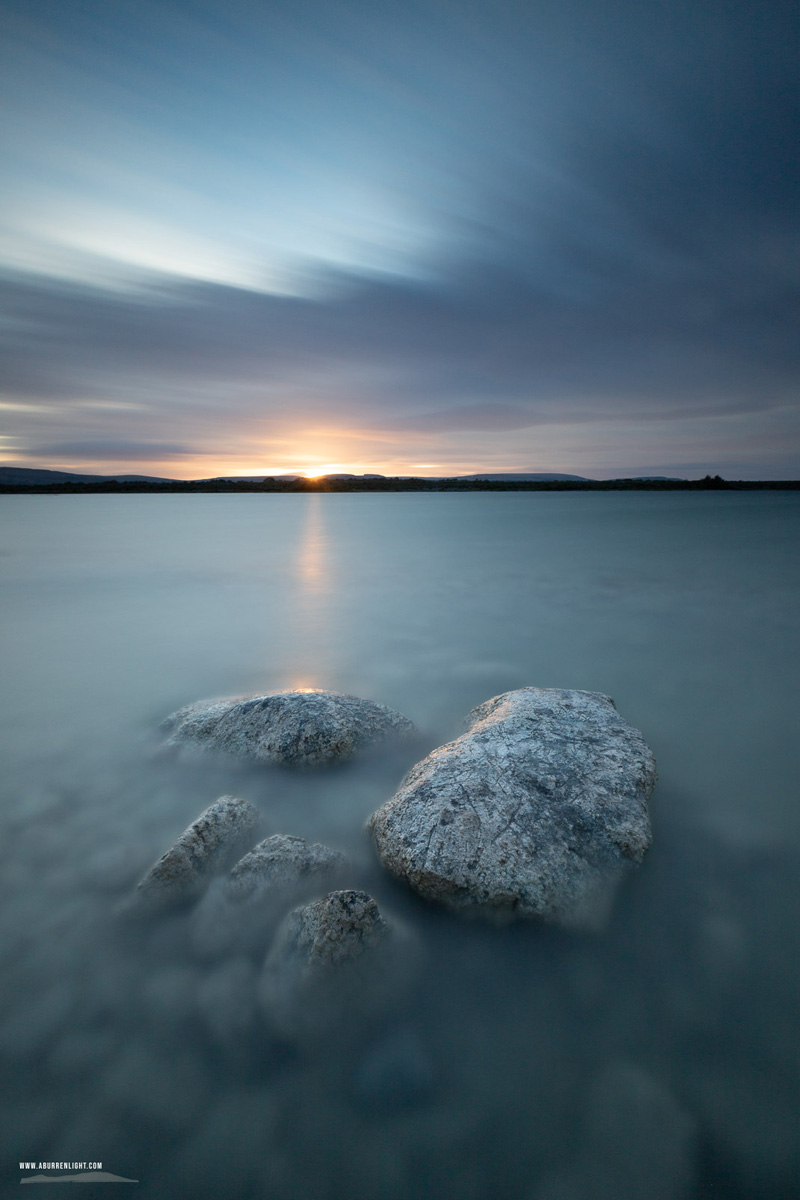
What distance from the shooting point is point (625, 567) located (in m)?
16.4

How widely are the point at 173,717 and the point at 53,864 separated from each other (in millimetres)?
2107

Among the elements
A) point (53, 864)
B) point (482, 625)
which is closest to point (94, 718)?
point (53, 864)

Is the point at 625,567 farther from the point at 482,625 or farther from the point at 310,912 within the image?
the point at 310,912

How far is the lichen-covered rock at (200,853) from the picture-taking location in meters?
3.27

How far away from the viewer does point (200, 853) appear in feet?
11.2

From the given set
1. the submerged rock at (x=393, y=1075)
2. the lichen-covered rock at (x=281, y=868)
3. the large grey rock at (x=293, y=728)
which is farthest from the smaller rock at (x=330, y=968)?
the large grey rock at (x=293, y=728)

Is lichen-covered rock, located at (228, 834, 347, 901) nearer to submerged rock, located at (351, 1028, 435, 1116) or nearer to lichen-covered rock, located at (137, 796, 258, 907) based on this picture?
lichen-covered rock, located at (137, 796, 258, 907)

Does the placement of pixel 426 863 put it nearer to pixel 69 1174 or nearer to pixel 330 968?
pixel 330 968

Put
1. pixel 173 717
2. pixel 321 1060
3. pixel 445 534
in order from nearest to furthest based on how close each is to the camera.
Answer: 1. pixel 321 1060
2. pixel 173 717
3. pixel 445 534

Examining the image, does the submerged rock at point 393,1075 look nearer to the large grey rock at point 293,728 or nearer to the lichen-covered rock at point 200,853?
the lichen-covered rock at point 200,853

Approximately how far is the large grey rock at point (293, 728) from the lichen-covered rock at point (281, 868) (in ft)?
4.08

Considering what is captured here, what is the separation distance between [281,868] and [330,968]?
706 millimetres

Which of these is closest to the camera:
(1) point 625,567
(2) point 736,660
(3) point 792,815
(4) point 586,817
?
(4) point 586,817

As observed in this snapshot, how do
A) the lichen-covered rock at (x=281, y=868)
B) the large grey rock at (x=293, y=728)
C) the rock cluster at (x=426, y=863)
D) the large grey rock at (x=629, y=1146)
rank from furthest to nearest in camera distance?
the large grey rock at (x=293, y=728) < the lichen-covered rock at (x=281, y=868) < the rock cluster at (x=426, y=863) < the large grey rock at (x=629, y=1146)
